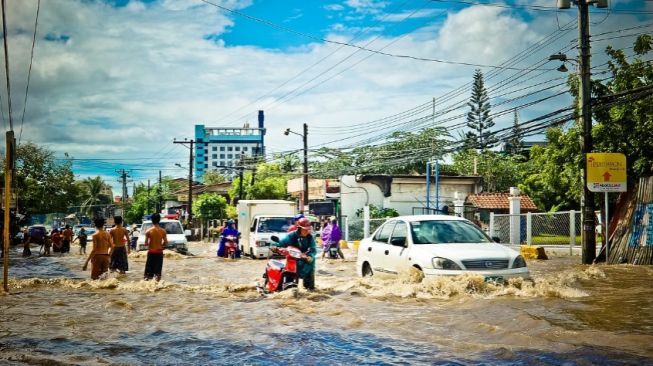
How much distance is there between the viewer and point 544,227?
26.2 meters

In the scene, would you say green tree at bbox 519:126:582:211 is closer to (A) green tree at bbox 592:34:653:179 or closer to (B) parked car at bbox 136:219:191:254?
(A) green tree at bbox 592:34:653:179

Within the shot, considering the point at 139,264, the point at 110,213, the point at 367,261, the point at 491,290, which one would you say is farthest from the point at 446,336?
the point at 110,213

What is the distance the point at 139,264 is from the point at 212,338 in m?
16.5

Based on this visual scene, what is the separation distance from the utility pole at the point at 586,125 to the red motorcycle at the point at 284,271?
11.2 meters

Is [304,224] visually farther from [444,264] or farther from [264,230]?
[264,230]

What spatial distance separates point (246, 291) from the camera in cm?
1298

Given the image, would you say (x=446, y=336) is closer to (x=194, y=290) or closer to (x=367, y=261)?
(x=367, y=261)

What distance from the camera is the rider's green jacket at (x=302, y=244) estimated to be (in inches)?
416

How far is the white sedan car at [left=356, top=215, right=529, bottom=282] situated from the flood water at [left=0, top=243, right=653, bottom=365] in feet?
0.75

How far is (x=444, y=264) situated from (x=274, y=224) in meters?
14.6

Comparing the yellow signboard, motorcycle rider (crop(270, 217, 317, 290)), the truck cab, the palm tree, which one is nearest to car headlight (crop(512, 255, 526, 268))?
motorcycle rider (crop(270, 217, 317, 290))

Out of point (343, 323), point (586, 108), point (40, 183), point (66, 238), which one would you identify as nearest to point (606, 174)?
point (586, 108)

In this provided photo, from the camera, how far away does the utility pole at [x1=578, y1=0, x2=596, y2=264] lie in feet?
60.3

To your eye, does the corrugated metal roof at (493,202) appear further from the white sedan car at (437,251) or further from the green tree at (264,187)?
the white sedan car at (437,251)
